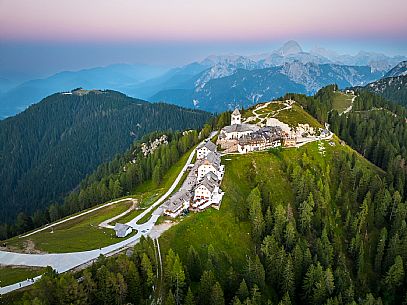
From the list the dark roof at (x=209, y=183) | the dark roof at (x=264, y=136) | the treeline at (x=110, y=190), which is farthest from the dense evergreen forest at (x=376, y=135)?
the treeline at (x=110, y=190)

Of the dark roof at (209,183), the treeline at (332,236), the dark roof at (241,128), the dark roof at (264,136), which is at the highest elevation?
the dark roof at (241,128)

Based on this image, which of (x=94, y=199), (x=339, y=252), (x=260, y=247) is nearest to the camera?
(x=260, y=247)

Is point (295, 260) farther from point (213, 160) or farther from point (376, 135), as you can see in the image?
point (376, 135)

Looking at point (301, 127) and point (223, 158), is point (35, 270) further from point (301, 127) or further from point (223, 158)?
point (301, 127)

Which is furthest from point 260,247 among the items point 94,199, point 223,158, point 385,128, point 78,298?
point 385,128

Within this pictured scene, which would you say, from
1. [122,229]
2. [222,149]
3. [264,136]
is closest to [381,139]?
[264,136]

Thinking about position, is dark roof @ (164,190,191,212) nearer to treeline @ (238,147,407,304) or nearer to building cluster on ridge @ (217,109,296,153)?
treeline @ (238,147,407,304)

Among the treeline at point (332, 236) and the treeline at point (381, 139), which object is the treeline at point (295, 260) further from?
the treeline at point (381, 139)

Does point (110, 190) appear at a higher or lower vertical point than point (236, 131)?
lower
